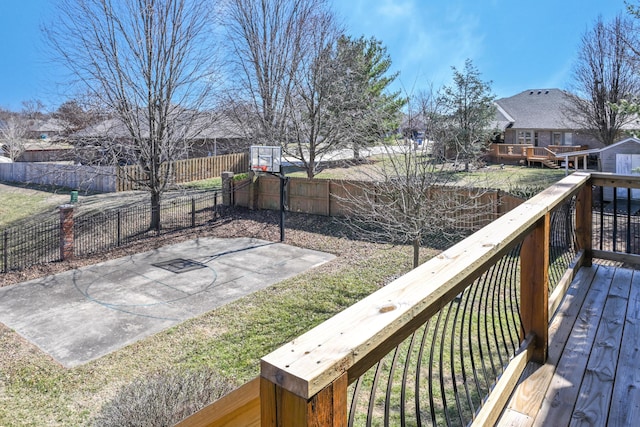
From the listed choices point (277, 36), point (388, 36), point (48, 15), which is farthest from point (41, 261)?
point (388, 36)

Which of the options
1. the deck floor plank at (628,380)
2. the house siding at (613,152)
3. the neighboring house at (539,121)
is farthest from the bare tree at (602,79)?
the deck floor plank at (628,380)

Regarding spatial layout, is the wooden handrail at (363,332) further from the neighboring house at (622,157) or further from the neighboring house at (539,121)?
the neighboring house at (539,121)

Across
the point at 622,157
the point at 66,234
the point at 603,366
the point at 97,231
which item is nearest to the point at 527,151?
the point at 622,157

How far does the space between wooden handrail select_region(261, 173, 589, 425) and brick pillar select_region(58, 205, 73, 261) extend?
1148 centimetres

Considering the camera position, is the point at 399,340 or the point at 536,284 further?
the point at 536,284

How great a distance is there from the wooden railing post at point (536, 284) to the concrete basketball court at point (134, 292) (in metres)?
5.87

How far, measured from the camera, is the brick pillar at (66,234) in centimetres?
1082

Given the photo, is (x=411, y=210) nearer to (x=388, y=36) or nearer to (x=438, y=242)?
(x=438, y=242)

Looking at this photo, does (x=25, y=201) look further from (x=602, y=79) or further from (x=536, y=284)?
(x=602, y=79)

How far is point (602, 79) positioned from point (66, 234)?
24460 millimetres

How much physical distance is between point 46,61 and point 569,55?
2407cm

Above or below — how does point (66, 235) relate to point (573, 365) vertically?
below

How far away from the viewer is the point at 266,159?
13.6 metres

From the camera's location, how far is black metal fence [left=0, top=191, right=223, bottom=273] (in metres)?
11.3
